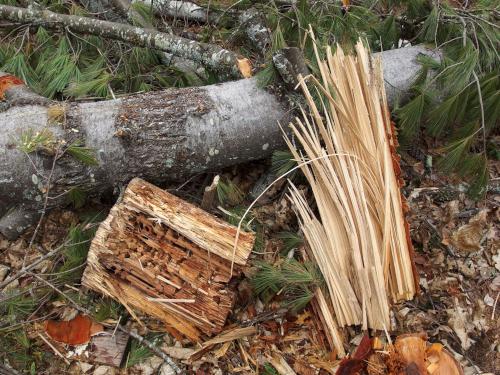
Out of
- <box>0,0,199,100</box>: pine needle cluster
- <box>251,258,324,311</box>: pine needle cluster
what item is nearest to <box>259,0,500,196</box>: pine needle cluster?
<box>251,258,324,311</box>: pine needle cluster

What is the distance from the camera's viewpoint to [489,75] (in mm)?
2584

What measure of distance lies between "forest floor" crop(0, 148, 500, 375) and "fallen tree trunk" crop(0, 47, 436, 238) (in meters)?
0.23

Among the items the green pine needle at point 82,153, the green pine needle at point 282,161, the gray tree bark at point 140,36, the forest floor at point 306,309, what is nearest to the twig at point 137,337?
the forest floor at point 306,309

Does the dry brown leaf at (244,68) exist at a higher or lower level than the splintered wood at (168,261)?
higher

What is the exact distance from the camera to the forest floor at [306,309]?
6.97ft

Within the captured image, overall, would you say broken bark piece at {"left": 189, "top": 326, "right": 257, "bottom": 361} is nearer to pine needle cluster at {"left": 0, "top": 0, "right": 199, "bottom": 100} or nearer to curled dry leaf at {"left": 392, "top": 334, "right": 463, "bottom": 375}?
curled dry leaf at {"left": 392, "top": 334, "right": 463, "bottom": 375}

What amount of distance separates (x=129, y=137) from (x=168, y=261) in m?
0.64

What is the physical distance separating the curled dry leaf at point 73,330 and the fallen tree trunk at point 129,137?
559mm

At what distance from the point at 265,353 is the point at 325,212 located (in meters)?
0.70

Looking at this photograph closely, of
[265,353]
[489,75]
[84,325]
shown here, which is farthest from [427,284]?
[84,325]

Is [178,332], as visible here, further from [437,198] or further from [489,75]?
[489,75]

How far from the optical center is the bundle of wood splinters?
2.09 m

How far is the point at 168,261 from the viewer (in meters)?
2.19

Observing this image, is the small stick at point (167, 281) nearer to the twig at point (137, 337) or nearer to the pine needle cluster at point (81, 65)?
the twig at point (137, 337)
